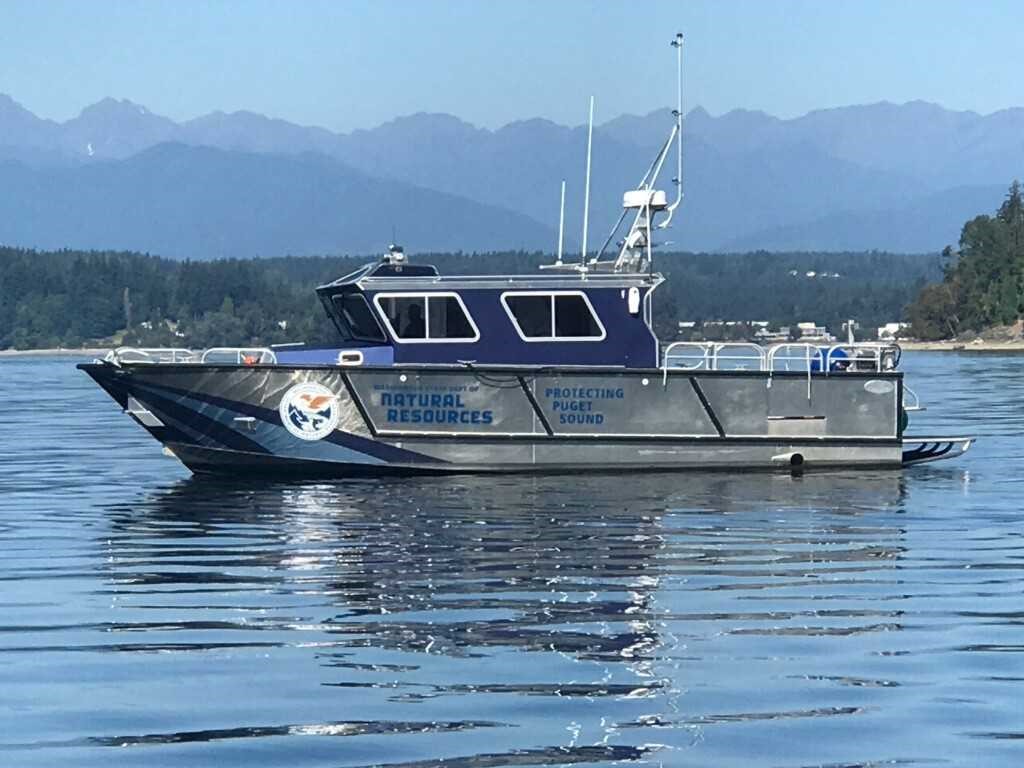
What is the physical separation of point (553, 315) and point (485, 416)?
1.53m

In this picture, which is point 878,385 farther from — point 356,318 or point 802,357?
point 356,318

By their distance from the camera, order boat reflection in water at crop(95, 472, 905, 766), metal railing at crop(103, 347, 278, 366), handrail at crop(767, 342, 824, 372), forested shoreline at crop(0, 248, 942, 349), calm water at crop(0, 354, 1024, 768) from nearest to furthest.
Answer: calm water at crop(0, 354, 1024, 768) < boat reflection in water at crop(95, 472, 905, 766) < metal railing at crop(103, 347, 278, 366) < handrail at crop(767, 342, 824, 372) < forested shoreline at crop(0, 248, 942, 349)

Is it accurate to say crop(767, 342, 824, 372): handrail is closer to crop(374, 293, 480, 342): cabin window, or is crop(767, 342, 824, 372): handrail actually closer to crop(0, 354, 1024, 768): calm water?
crop(0, 354, 1024, 768): calm water

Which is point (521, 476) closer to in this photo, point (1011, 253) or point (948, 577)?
point (948, 577)

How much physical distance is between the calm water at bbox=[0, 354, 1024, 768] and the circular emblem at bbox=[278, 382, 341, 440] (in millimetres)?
696

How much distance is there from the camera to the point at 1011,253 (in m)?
138

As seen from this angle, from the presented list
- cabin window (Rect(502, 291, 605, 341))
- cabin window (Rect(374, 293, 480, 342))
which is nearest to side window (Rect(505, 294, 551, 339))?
cabin window (Rect(502, 291, 605, 341))

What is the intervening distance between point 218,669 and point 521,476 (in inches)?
479

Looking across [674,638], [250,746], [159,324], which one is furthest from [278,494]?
[159,324]

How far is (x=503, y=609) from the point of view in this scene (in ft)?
44.2

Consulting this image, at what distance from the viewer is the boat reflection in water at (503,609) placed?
10.1 m

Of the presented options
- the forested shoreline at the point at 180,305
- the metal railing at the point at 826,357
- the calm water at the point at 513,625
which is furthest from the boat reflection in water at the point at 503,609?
the forested shoreline at the point at 180,305

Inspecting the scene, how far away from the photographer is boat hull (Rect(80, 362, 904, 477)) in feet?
75.0

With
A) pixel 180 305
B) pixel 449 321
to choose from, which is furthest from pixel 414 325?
pixel 180 305
